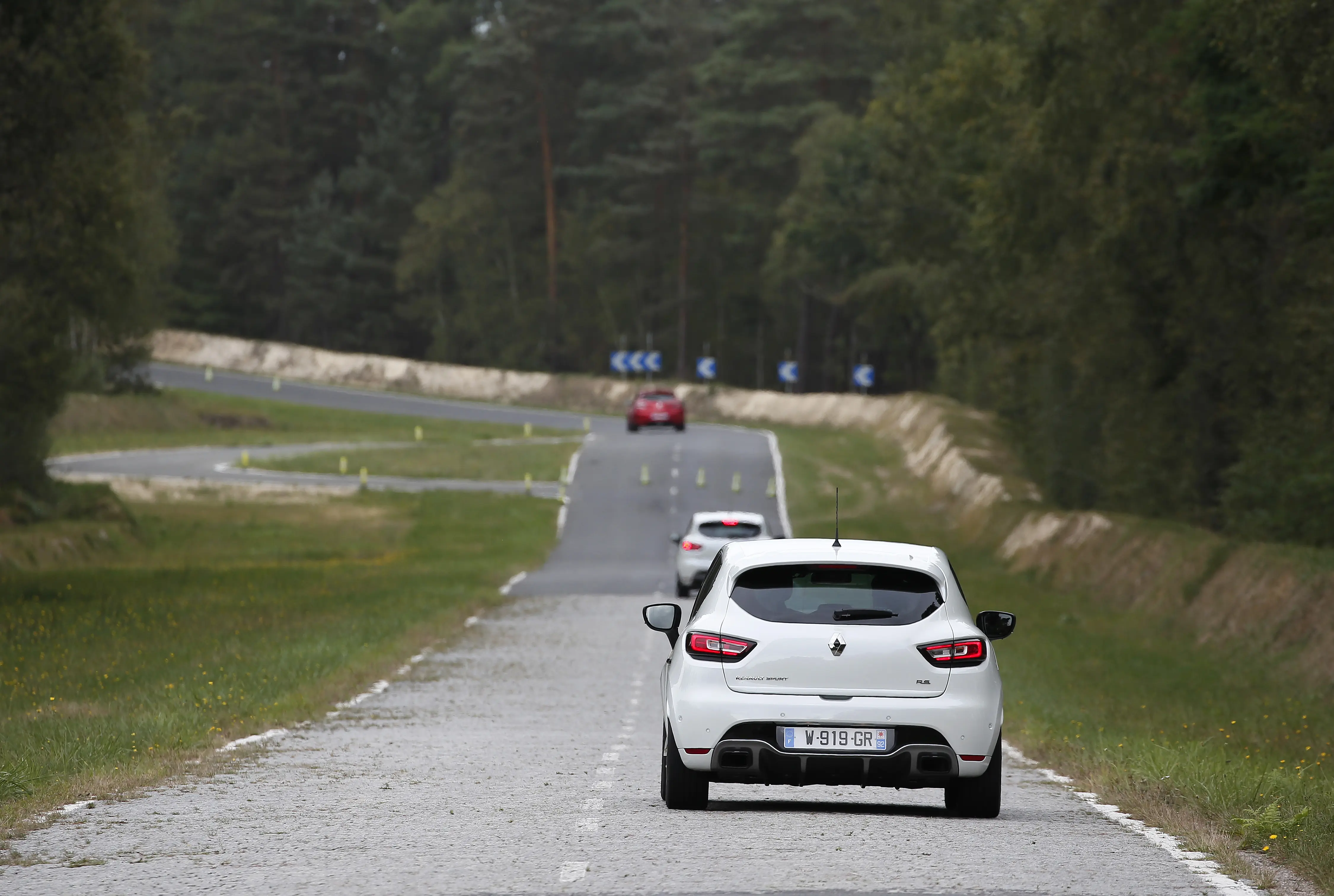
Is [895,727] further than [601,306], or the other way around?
[601,306]

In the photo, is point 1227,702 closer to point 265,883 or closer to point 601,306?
point 265,883

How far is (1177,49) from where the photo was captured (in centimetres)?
3803

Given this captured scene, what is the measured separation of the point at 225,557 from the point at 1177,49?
88.9ft

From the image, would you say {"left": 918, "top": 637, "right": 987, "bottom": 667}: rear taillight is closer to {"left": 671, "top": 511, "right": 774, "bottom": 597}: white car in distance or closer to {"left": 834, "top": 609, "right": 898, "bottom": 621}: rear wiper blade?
{"left": 834, "top": 609, "right": 898, "bottom": 621}: rear wiper blade

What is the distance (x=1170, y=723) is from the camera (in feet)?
65.6

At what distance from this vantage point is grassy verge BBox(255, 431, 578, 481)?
2950 inches

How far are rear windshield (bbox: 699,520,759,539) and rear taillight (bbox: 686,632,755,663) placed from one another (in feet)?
91.9

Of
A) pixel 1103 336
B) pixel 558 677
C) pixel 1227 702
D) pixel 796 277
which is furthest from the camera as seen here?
pixel 796 277

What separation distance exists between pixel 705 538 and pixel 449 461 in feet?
130

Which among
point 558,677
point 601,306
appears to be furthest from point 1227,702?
point 601,306

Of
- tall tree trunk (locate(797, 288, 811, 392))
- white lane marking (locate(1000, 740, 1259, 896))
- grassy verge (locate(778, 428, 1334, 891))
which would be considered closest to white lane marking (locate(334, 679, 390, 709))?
grassy verge (locate(778, 428, 1334, 891))

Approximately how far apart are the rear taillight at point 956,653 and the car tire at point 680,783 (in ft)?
4.83

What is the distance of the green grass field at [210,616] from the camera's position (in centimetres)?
1539

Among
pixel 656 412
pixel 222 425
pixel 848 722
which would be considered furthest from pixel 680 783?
pixel 222 425
